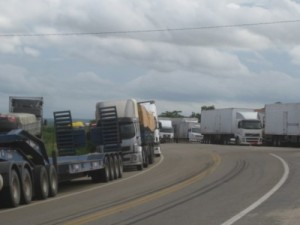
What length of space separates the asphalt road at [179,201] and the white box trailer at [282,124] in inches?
1215

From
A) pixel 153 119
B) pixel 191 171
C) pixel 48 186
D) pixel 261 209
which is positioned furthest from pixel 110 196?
pixel 153 119

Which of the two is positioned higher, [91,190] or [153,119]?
[153,119]

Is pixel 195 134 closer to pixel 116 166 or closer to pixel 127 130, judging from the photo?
pixel 127 130

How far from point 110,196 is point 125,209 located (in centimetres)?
369

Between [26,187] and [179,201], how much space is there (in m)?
4.23

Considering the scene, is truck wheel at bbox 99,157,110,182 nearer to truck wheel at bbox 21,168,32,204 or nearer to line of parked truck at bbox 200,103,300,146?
truck wheel at bbox 21,168,32,204

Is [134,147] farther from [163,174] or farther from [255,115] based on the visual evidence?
[255,115]

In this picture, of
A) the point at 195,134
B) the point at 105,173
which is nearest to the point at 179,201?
the point at 105,173

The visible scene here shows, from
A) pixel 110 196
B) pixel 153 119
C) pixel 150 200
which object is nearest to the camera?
pixel 150 200

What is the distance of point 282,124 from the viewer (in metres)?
58.6

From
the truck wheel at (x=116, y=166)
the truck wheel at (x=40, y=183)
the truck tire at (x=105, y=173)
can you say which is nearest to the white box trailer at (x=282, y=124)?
the truck wheel at (x=116, y=166)

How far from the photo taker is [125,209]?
48.6 ft

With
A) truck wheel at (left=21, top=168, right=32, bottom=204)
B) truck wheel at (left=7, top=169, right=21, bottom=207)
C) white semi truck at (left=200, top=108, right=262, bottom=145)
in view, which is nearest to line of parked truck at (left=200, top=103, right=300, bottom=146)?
white semi truck at (left=200, top=108, right=262, bottom=145)

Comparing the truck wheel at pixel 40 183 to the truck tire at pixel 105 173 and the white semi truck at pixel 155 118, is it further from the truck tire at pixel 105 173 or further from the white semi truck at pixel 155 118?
the white semi truck at pixel 155 118
